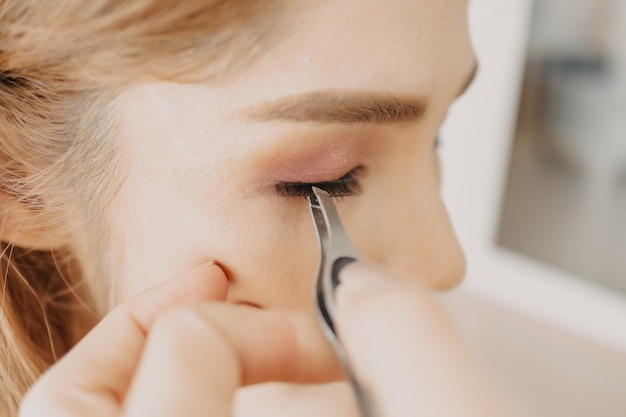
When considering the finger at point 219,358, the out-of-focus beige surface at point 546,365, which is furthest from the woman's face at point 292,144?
the out-of-focus beige surface at point 546,365

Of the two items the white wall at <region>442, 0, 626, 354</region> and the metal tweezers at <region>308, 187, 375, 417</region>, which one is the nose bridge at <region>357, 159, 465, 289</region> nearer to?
the metal tweezers at <region>308, 187, 375, 417</region>

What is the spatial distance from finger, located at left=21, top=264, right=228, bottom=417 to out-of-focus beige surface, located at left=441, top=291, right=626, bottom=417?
3.93 feet

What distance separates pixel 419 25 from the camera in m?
0.60

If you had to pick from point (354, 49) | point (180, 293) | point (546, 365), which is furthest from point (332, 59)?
point (546, 365)

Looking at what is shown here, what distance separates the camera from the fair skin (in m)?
0.57

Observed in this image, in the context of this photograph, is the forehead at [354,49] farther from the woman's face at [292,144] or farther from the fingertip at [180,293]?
the fingertip at [180,293]

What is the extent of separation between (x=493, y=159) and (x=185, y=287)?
1.69m

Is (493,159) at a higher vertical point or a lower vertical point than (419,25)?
lower

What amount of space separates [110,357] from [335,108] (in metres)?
0.27

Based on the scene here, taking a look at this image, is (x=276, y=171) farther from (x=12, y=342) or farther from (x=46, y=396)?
(x=12, y=342)

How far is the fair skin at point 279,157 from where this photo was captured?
57 cm

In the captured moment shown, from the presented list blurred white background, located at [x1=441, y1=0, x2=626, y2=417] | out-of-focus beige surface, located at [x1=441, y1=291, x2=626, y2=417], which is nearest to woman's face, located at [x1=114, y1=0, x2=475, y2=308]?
out-of-focus beige surface, located at [x1=441, y1=291, x2=626, y2=417]

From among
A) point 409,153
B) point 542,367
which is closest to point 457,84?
point 409,153

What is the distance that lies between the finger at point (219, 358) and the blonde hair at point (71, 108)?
214 mm
